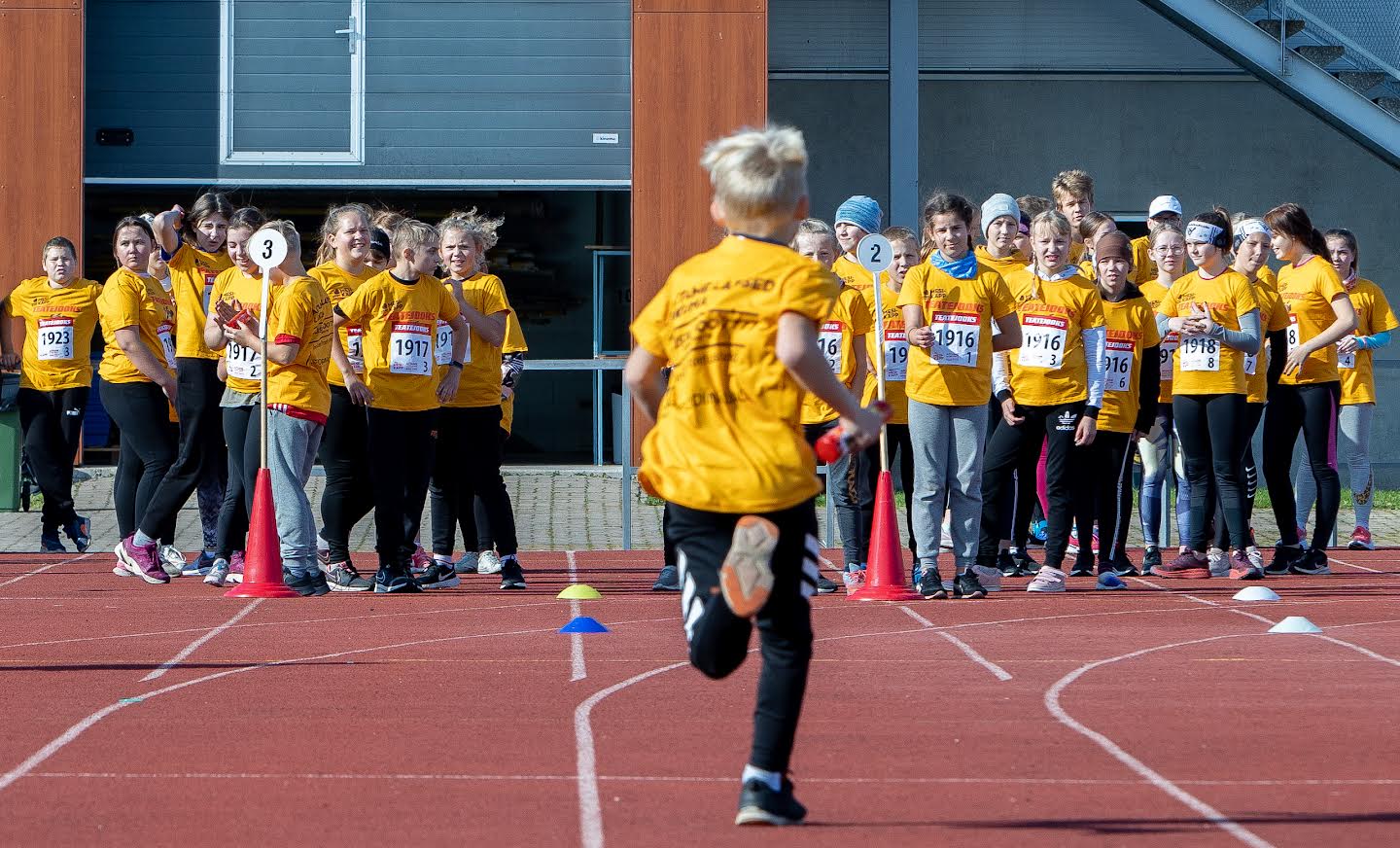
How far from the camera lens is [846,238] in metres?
10.4

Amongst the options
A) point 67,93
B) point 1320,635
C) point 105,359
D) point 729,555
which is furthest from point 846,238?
point 67,93

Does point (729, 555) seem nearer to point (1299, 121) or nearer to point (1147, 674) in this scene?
point (1147, 674)

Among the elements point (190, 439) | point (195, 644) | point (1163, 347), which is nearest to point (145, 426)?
point (190, 439)

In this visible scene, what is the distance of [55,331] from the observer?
40.9 feet

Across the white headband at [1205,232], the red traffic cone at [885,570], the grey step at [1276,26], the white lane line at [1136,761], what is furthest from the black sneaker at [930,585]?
the grey step at [1276,26]

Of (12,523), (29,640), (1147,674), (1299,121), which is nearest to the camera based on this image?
(1147,674)

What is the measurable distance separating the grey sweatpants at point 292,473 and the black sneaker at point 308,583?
0.09 meters

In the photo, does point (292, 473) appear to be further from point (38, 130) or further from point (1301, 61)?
point (1301, 61)

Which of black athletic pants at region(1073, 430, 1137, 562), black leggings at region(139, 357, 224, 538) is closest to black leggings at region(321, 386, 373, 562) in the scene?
black leggings at region(139, 357, 224, 538)

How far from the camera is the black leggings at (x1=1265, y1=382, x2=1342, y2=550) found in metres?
11.0

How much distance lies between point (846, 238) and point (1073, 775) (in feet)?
17.7

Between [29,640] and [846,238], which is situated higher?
[846,238]

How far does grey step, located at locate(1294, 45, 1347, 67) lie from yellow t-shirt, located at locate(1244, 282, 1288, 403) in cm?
742

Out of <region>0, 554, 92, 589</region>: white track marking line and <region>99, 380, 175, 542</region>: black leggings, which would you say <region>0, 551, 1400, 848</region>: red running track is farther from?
<region>0, 554, 92, 589</region>: white track marking line
